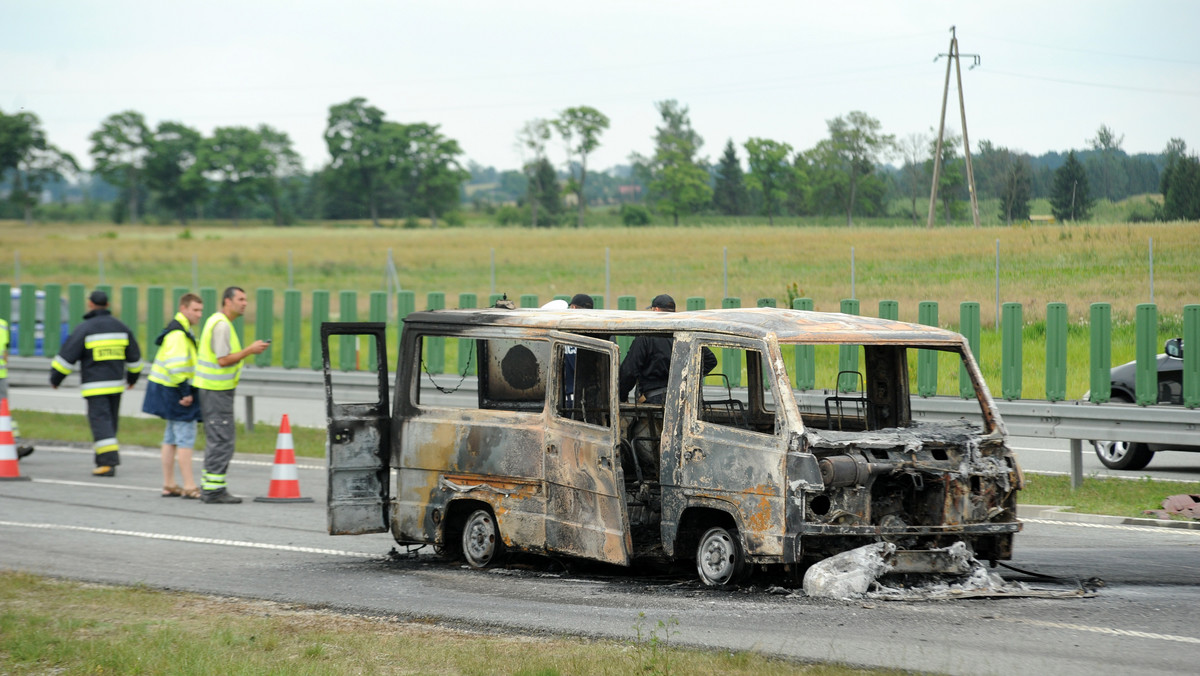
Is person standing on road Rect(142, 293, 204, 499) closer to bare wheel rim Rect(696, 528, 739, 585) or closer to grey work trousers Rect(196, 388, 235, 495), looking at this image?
grey work trousers Rect(196, 388, 235, 495)

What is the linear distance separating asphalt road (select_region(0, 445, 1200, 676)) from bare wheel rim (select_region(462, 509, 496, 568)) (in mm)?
155

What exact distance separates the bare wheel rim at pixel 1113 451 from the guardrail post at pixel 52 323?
16.6 metres

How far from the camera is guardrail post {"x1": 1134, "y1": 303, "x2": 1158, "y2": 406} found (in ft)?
42.3

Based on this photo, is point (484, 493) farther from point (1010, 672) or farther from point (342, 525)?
point (1010, 672)

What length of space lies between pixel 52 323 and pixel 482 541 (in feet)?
50.3

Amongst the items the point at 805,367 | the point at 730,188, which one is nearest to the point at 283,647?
the point at 805,367

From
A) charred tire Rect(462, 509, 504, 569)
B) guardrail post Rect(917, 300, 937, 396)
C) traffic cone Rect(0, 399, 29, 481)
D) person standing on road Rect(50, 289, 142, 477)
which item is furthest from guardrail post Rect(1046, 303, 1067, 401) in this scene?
traffic cone Rect(0, 399, 29, 481)

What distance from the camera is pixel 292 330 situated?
2008 cm

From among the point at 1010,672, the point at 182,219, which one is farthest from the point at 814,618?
the point at 182,219

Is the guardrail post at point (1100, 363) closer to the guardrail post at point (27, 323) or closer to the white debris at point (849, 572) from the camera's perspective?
the white debris at point (849, 572)

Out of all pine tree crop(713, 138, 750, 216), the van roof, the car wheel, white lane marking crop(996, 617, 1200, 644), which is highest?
pine tree crop(713, 138, 750, 216)

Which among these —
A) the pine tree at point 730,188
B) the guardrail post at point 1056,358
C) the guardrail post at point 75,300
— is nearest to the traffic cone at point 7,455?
the guardrail post at point 75,300

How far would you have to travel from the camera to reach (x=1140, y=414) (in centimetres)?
1194

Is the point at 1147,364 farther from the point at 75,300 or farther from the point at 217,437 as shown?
the point at 75,300
